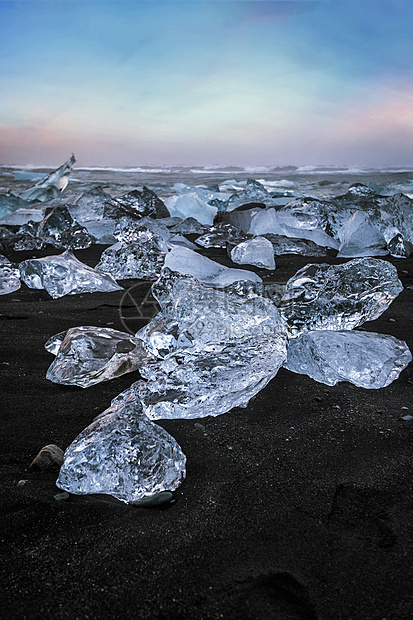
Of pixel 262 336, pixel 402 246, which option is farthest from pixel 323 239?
pixel 262 336

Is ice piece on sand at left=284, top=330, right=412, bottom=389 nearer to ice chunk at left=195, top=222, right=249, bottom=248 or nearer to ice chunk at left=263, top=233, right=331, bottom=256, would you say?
ice chunk at left=263, top=233, right=331, bottom=256

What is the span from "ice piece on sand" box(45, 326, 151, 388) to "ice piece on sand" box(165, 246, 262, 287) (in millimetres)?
1130

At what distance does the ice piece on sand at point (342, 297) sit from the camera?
223 cm

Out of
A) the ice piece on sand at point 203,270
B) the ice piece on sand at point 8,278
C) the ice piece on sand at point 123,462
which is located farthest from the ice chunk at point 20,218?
the ice piece on sand at point 123,462

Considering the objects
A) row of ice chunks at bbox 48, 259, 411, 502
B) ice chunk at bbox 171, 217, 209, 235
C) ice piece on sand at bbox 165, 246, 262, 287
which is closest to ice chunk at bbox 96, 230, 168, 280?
ice piece on sand at bbox 165, 246, 262, 287

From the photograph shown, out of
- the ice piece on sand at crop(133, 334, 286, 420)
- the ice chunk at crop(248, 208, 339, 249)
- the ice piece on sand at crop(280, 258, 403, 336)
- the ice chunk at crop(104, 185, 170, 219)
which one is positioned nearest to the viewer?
the ice piece on sand at crop(133, 334, 286, 420)

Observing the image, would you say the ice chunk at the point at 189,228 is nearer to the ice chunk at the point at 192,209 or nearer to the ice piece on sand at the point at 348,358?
the ice chunk at the point at 192,209

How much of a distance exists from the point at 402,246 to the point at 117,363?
298 cm

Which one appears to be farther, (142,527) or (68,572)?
(142,527)

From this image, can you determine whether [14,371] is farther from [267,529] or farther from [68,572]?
[267,529]

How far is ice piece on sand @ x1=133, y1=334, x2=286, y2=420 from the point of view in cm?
154

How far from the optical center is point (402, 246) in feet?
13.3

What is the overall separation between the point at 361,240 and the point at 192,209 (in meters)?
2.80

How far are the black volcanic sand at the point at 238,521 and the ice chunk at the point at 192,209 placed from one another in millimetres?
4790
